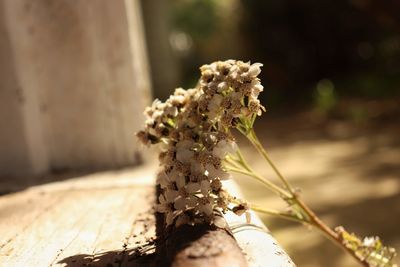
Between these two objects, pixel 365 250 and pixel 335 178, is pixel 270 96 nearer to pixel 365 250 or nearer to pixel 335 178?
pixel 335 178

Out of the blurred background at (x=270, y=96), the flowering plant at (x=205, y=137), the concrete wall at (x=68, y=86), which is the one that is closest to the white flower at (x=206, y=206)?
the flowering plant at (x=205, y=137)

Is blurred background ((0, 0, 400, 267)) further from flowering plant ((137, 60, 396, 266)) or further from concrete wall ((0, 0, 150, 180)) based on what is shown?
flowering plant ((137, 60, 396, 266))

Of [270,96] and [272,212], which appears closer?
[272,212]

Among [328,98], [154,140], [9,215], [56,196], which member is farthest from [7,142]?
[328,98]

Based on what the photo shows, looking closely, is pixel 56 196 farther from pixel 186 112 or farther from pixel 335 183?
pixel 335 183

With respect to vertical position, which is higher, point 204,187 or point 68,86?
point 68,86

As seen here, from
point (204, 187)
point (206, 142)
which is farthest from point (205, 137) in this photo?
point (204, 187)

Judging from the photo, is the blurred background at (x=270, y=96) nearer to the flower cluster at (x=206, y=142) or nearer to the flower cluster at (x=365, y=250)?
the flower cluster at (x=365, y=250)

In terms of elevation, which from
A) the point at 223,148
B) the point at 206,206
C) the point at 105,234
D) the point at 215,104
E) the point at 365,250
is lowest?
the point at 365,250
